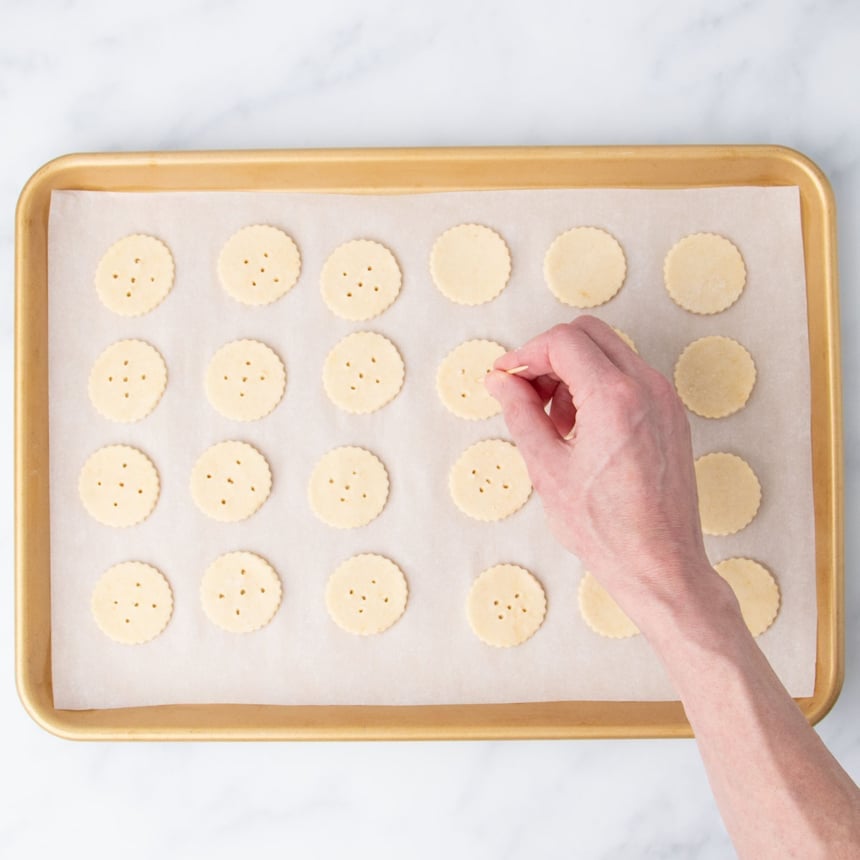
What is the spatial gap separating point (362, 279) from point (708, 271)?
1.18 ft

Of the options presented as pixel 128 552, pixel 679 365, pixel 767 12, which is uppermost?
pixel 767 12

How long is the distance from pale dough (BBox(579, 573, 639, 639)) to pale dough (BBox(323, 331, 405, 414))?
28 centimetres

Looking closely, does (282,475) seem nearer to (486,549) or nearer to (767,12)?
(486,549)

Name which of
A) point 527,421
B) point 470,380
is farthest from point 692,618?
point 470,380

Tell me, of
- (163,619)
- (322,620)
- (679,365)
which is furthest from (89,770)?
(679,365)

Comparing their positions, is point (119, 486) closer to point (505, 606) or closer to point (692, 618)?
point (505, 606)

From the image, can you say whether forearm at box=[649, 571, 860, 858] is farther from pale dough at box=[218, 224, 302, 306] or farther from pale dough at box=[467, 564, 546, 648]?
pale dough at box=[218, 224, 302, 306]

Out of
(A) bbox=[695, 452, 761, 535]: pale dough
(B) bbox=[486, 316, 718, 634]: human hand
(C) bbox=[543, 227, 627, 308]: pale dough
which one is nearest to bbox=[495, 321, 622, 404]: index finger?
(B) bbox=[486, 316, 718, 634]: human hand

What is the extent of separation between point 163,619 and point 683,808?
590 millimetres

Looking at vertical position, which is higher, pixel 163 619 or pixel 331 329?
pixel 331 329

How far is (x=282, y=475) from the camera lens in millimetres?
861

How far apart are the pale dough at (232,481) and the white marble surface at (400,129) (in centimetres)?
22

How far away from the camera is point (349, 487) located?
0.85 meters

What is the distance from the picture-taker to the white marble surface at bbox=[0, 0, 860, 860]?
0.88 m
